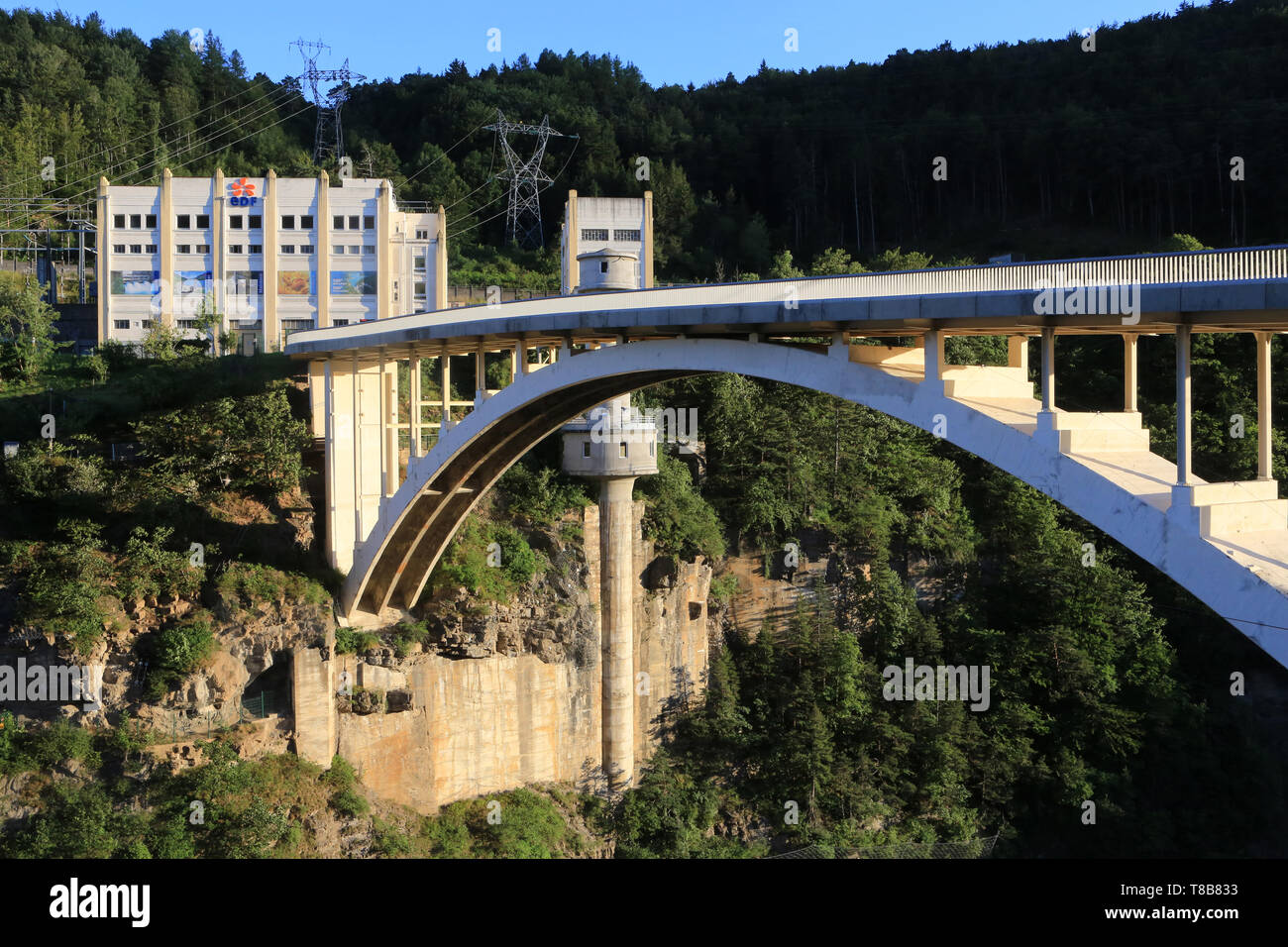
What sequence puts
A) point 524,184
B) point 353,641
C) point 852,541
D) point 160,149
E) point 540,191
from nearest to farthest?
point 353,641 → point 852,541 → point 160,149 → point 524,184 → point 540,191

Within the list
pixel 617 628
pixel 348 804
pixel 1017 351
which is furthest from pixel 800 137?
pixel 1017 351

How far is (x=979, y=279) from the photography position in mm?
12133

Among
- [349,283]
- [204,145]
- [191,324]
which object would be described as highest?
[204,145]

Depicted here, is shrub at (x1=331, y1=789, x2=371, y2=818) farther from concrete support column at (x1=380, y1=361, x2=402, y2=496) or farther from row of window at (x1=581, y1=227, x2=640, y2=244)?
row of window at (x1=581, y1=227, x2=640, y2=244)

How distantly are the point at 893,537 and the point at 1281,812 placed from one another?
1217cm

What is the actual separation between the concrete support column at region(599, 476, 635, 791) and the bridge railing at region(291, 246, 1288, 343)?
10992 mm

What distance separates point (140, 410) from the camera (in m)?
25.8

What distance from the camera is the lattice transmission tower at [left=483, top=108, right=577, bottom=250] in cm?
5250

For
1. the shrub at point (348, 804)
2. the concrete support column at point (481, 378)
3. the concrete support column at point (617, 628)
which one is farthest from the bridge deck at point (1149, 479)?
the concrete support column at point (617, 628)

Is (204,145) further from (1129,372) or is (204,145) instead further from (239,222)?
(1129,372)

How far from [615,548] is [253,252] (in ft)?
63.5

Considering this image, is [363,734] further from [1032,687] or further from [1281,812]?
[1281,812]

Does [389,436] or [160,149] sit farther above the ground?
[160,149]

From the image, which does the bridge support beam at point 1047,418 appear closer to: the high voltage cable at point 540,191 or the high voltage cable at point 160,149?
the high voltage cable at point 160,149
